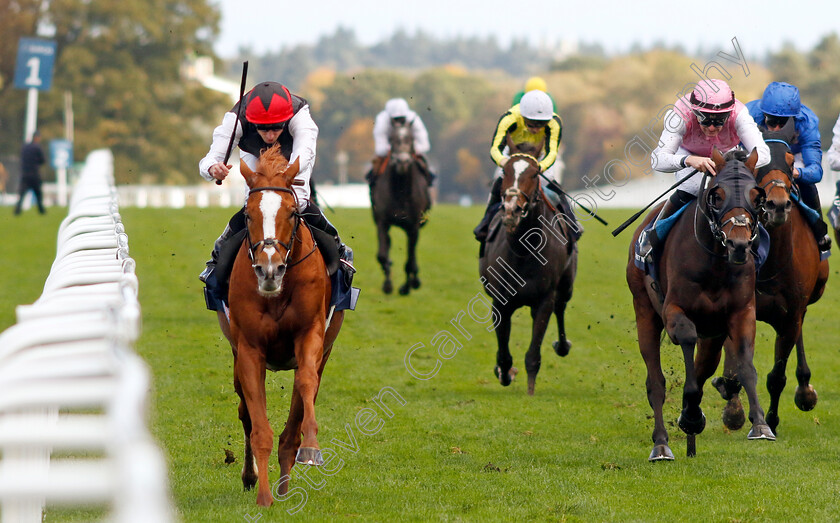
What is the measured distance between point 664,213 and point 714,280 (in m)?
0.86

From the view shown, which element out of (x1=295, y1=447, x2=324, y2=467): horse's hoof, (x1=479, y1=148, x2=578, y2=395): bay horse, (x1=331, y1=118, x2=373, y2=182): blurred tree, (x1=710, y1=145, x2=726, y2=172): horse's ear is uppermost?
(x1=710, y1=145, x2=726, y2=172): horse's ear

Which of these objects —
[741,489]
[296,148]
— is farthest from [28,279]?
[741,489]

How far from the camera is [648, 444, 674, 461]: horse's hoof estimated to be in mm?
6927

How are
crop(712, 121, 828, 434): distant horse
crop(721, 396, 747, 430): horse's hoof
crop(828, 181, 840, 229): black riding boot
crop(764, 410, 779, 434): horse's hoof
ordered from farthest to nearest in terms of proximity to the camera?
1. crop(828, 181, 840, 229): black riding boot
2. crop(764, 410, 779, 434): horse's hoof
3. crop(721, 396, 747, 430): horse's hoof
4. crop(712, 121, 828, 434): distant horse

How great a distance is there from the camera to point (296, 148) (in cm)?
614

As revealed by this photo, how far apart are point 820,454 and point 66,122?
46682 millimetres

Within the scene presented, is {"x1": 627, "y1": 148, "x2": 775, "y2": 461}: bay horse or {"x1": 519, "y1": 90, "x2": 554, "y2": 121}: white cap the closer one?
{"x1": 627, "y1": 148, "x2": 775, "y2": 461}: bay horse

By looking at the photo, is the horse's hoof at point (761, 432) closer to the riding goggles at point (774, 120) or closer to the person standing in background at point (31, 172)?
the riding goggles at point (774, 120)

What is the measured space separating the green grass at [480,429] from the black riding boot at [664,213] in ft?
4.37

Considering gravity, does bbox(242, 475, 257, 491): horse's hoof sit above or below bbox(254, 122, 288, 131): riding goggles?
below

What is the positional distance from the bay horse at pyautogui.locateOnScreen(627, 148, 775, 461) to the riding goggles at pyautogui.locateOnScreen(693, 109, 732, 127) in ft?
1.64

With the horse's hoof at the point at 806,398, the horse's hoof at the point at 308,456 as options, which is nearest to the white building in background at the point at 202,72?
the horse's hoof at the point at 806,398

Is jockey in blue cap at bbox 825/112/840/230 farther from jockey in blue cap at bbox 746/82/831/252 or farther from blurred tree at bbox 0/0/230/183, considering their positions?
blurred tree at bbox 0/0/230/183

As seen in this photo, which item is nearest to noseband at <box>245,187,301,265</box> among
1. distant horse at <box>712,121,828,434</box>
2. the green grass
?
the green grass
